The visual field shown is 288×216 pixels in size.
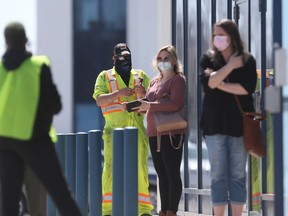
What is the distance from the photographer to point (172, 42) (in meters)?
9.86

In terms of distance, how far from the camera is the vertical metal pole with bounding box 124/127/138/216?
7250mm

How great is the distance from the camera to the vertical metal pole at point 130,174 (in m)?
7.25

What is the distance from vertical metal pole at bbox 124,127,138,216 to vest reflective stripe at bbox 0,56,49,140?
1.14 meters

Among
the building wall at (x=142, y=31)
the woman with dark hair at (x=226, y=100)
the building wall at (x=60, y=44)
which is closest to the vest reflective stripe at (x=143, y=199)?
the woman with dark hair at (x=226, y=100)

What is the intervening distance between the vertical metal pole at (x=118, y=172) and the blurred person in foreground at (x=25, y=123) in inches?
43.9

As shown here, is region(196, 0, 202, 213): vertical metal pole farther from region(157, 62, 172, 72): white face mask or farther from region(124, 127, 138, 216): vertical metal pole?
region(124, 127, 138, 216): vertical metal pole

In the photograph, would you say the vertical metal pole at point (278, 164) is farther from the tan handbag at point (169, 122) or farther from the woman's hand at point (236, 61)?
the tan handbag at point (169, 122)

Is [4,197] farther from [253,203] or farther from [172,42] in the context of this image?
[172,42]

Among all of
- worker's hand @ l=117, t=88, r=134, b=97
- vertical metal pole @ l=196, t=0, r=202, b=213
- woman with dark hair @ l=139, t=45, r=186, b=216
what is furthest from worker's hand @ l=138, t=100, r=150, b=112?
vertical metal pole @ l=196, t=0, r=202, b=213

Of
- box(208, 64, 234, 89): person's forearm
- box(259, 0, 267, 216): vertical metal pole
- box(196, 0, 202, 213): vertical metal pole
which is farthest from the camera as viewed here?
box(196, 0, 202, 213): vertical metal pole

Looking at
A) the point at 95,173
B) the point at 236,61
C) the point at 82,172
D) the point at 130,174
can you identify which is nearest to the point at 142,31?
the point at 82,172

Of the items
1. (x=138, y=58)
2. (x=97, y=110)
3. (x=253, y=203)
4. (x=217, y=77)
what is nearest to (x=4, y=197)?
(x=217, y=77)

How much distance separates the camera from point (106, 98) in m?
8.51

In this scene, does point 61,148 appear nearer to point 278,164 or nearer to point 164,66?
point 164,66
